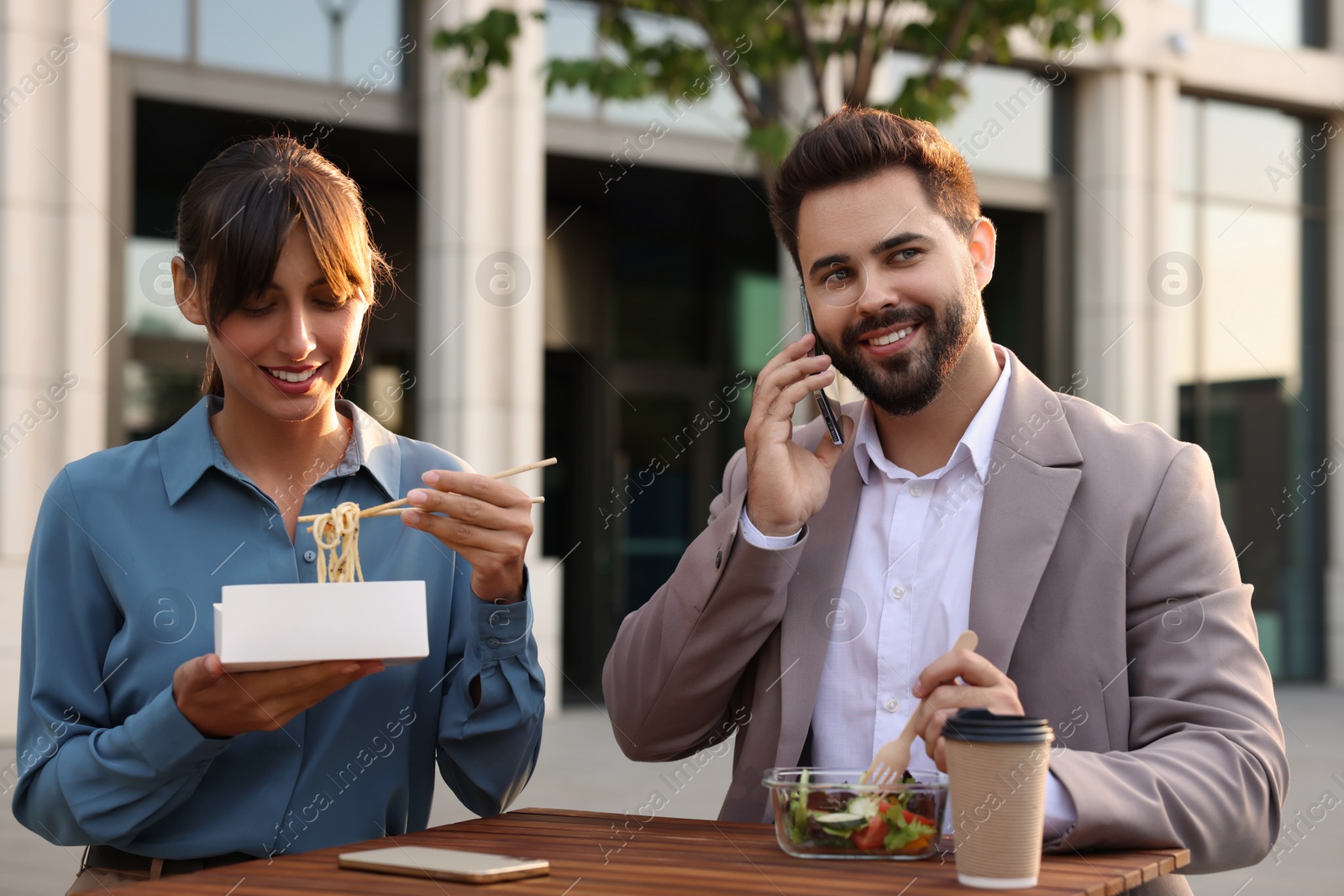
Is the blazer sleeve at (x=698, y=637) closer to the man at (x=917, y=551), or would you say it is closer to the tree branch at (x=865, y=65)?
the man at (x=917, y=551)

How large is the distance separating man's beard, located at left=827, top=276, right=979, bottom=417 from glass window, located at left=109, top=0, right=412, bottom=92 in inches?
324

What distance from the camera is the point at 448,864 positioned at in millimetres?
1771

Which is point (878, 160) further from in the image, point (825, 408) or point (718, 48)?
point (718, 48)

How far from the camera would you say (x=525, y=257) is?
10.3 metres

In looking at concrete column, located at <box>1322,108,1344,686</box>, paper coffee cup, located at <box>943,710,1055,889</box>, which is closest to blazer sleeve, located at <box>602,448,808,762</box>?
paper coffee cup, located at <box>943,710,1055,889</box>

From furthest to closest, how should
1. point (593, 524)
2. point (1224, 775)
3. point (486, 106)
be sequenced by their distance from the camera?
point (593, 524) → point (486, 106) → point (1224, 775)

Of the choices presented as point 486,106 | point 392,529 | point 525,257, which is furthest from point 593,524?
point 392,529

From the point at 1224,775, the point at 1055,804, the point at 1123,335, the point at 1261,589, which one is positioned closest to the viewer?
the point at 1055,804

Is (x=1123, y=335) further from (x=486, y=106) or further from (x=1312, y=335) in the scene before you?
(x=486, y=106)

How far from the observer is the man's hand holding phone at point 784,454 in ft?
7.61

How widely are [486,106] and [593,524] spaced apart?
3.73 m

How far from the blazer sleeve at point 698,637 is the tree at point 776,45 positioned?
3.87 metres

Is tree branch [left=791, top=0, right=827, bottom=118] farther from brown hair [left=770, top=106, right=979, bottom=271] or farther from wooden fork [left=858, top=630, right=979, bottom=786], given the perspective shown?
wooden fork [left=858, top=630, right=979, bottom=786]

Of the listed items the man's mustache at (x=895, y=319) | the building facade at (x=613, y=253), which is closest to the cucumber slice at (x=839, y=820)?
the man's mustache at (x=895, y=319)
